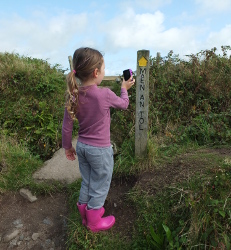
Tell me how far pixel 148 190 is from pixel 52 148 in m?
2.72

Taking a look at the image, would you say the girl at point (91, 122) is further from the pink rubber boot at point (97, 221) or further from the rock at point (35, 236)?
the rock at point (35, 236)

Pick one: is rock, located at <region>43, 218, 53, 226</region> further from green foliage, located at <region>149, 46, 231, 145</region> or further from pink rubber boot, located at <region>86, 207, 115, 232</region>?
green foliage, located at <region>149, 46, 231, 145</region>

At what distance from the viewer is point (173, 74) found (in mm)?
6332

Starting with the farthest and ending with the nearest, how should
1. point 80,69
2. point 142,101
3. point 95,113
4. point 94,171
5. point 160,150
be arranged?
point 160,150
point 142,101
point 94,171
point 95,113
point 80,69

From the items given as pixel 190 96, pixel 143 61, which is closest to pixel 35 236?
pixel 143 61

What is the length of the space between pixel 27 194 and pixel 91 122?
77.3 inches

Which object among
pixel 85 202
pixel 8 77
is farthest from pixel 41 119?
pixel 85 202

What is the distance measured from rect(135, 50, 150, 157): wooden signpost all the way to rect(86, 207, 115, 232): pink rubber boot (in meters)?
1.21

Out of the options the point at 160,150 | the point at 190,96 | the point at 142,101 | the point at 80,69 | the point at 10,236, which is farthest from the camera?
the point at 190,96

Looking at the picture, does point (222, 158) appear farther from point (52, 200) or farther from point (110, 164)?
point (52, 200)

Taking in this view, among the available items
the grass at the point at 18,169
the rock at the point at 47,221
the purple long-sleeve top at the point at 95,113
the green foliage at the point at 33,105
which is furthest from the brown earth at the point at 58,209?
the green foliage at the point at 33,105

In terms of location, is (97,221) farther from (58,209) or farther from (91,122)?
(91,122)

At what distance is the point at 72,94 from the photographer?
2.34m

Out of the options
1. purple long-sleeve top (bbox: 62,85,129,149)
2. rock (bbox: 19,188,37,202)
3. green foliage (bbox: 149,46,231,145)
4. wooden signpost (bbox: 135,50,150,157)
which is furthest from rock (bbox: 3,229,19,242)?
green foliage (bbox: 149,46,231,145)
